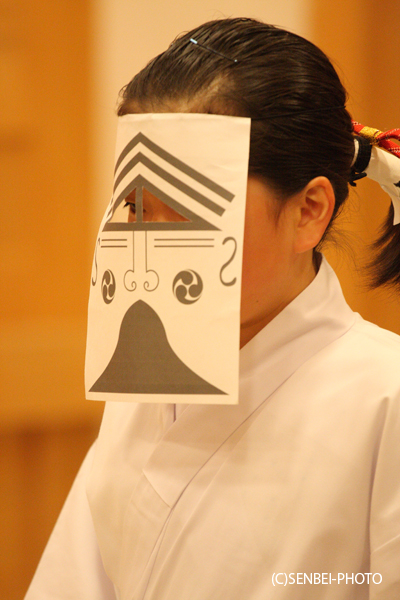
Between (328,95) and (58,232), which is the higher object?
(328,95)

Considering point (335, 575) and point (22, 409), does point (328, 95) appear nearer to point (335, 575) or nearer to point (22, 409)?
point (335, 575)

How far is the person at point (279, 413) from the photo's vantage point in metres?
0.54

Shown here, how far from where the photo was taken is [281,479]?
1.84 ft

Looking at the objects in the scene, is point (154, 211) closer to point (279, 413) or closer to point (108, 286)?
point (108, 286)

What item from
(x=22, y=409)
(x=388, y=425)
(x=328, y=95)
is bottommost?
(x=22, y=409)

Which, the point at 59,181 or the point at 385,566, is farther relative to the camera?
the point at 59,181

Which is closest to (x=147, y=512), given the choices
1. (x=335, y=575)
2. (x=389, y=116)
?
(x=335, y=575)

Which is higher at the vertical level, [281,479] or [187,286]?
[187,286]

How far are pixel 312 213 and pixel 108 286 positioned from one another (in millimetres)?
229

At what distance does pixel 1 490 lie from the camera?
58.5 inches

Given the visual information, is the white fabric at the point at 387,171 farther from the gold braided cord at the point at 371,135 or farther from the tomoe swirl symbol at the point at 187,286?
the tomoe swirl symbol at the point at 187,286

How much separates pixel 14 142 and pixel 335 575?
1345 mm

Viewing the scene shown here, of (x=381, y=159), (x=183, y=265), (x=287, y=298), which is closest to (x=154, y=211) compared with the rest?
(x=183, y=265)

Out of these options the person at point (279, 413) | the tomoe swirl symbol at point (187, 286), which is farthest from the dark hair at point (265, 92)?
the tomoe swirl symbol at point (187, 286)
